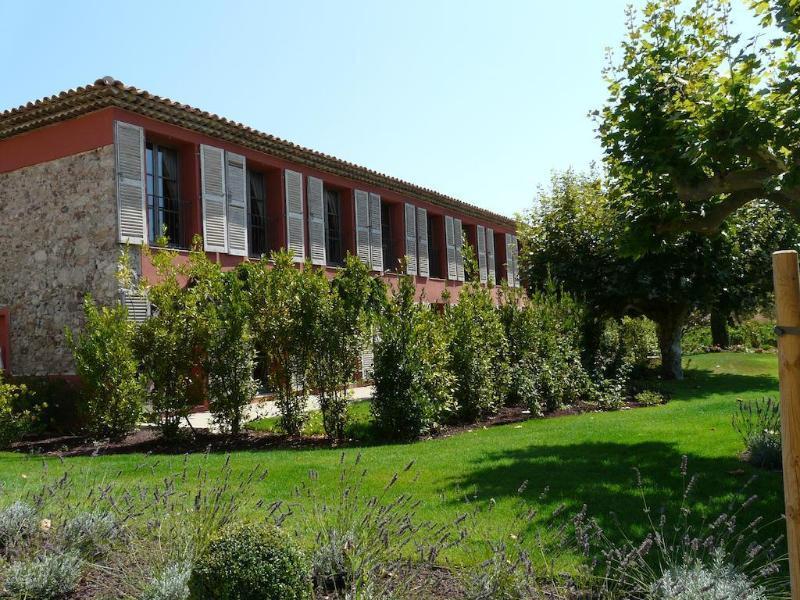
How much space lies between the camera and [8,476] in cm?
679

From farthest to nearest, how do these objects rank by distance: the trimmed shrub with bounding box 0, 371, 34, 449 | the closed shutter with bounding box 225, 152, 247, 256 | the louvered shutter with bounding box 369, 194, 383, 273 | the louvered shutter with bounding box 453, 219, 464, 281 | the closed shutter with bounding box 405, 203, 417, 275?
the louvered shutter with bounding box 453, 219, 464, 281 → the closed shutter with bounding box 405, 203, 417, 275 → the louvered shutter with bounding box 369, 194, 383, 273 → the closed shutter with bounding box 225, 152, 247, 256 → the trimmed shrub with bounding box 0, 371, 34, 449

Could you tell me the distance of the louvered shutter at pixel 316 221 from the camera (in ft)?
54.5

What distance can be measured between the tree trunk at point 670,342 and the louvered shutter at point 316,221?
29.3ft

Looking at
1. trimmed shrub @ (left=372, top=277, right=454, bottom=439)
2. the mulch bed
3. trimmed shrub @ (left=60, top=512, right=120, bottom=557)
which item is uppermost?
trimmed shrub @ (left=372, top=277, right=454, bottom=439)

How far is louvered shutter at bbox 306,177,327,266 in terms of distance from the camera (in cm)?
1661

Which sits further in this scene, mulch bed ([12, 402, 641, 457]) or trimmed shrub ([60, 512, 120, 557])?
mulch bed ([12, 402, 641, 457])

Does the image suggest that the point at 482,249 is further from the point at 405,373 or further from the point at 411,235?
the point at 405,373

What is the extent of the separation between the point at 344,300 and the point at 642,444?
4454 mm

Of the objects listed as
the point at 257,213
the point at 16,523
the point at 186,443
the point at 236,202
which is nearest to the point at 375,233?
the point at 257,213

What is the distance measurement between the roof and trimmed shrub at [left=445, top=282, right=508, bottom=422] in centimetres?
626

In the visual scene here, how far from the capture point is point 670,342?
58.3ft

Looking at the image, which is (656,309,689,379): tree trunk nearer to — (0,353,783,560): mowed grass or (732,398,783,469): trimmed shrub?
(0,353,783,560): mowed grass

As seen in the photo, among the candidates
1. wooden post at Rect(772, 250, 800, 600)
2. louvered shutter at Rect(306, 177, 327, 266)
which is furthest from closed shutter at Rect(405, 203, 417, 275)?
wooden post at Rect(772, 250, 800, 600)

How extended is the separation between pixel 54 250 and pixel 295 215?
5.36 m
